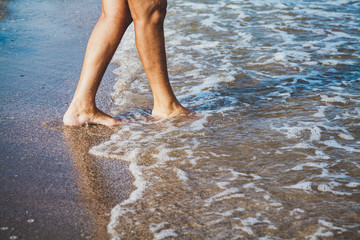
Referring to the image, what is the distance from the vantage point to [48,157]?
7.07 ft

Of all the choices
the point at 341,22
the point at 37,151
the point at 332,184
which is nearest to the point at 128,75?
the point at 37,151

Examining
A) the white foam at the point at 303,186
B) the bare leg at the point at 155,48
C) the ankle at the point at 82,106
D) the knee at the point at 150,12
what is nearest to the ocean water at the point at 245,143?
the white foam at the point at 303,186

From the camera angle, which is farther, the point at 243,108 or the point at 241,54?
the point at 241,54

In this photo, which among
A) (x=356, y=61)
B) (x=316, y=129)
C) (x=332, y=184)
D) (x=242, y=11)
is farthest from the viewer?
(x=242, y=11)

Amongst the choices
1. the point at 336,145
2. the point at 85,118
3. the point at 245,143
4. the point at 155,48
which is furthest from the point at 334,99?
the point at 85,118

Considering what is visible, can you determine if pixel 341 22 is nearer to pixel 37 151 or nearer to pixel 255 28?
pixel 255 28

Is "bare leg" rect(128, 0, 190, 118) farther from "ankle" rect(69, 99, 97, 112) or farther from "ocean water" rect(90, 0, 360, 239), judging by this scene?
"ankle" rect(69, 99, 97, 112)

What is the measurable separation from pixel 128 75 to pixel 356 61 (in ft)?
7.66

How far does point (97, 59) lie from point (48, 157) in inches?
30.3

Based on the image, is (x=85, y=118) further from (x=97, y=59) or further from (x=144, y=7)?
(x=144, y=7)

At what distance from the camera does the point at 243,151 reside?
225cm

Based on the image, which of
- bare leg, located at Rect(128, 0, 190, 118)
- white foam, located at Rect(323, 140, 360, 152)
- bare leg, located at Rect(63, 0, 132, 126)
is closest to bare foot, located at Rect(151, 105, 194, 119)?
bare leg, located at Rect(128, 0, 190, 118)

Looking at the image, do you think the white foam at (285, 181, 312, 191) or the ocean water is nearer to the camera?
the ocean water

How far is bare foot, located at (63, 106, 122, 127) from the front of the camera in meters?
2.60
